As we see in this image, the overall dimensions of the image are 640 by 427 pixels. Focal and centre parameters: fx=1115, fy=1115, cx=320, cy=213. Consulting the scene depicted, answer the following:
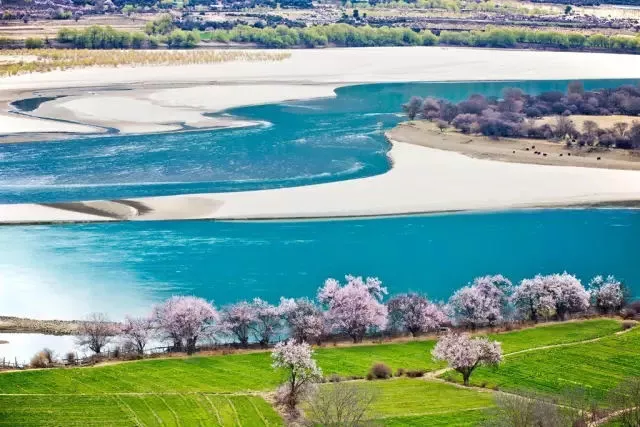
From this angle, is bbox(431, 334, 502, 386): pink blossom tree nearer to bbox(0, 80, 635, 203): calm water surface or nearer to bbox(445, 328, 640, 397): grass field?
bbox(445, 328, 640, 397): grass field

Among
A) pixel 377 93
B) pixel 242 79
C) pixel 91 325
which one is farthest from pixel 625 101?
pixel 91 325

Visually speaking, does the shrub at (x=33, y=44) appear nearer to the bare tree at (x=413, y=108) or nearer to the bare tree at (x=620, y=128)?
the bare tree at (x=413, y=108)

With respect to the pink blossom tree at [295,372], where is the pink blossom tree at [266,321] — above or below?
below

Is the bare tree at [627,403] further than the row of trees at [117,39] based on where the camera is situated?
No

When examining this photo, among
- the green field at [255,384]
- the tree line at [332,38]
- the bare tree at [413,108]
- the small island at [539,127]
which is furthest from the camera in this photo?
the tree line at [332,38]

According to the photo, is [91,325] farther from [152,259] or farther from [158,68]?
[158,68]

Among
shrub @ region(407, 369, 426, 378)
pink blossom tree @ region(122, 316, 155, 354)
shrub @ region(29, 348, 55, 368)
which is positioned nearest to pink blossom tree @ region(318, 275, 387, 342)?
shrub @ region(407, 369, 426, 378)

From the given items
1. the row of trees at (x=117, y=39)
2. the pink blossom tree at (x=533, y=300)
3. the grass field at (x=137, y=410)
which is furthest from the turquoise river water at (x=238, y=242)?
the row of trees at (x=117, y=39)
